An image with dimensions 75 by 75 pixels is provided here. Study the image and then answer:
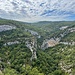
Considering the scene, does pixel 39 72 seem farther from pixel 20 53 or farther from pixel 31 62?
pixel 20 53

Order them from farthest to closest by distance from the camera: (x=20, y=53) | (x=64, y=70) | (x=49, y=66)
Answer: (x=20, y=53)
(x=49, y=66)
(x=64, y=70)

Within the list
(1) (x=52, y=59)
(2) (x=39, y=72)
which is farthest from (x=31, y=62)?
(1) (x=52, y=59)

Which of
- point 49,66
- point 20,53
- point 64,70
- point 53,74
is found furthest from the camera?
point 20,53

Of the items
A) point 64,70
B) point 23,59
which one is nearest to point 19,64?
point 23,59

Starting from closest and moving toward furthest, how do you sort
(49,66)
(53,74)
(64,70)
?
(53,74) < (64,70) < (49,66)

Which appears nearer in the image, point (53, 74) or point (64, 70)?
point (53, 74)

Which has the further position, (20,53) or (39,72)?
(20,53)

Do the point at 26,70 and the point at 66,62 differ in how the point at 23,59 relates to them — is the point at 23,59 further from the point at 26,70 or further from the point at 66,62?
the point at 66,62
